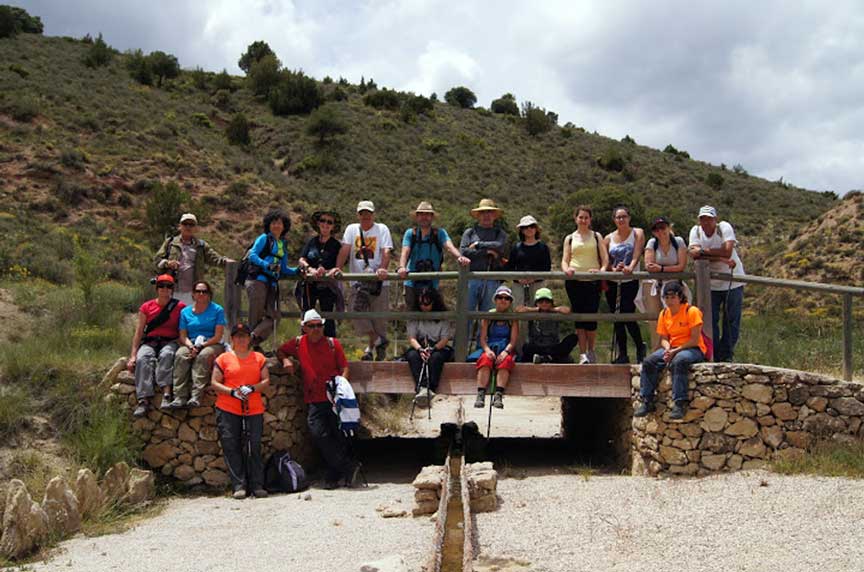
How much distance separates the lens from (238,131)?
135 ft

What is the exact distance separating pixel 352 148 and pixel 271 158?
15.3ft

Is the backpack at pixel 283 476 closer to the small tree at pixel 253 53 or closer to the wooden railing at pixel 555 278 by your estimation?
the wooden railing at pixel 555 278

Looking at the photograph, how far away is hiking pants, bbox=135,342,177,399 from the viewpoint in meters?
8.23

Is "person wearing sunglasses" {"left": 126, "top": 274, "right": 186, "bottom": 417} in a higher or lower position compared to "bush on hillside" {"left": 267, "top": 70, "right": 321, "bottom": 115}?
lower

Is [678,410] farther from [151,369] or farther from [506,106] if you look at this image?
[506,106]

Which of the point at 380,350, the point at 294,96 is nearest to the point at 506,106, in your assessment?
the point at 294,96

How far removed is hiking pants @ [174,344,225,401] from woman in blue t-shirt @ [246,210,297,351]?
65cm

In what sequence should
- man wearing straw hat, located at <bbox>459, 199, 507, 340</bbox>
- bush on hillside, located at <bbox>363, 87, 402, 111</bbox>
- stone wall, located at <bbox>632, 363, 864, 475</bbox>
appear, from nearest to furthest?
stone wall, located at <bbox>632, 363, 864, 475</bbox> → man wearing straw hat, located at <bbox>459, 199, 507, 340</bbox> → bush on hillside, located at <bbox>363, 87, 402, 111</bbox>

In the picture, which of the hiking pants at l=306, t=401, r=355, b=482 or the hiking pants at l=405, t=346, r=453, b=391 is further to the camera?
the hiking pants at l=405, t=346, r=453, b=391

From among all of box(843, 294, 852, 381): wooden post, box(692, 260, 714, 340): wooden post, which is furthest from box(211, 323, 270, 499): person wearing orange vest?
box(843, 294, 852, 381): wooden post

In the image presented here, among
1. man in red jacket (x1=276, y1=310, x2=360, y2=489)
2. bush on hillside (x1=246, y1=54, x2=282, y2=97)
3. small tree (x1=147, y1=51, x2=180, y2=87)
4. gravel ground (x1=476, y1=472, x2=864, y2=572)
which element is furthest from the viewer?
Result: bush on hillside (x1=246, y1=54, x2=282, y2=97)

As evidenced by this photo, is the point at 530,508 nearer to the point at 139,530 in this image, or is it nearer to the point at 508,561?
the point at 508,561

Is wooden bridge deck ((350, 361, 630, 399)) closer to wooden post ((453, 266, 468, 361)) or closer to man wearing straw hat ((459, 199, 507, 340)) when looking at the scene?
wooden post ((453, 266, 468, 361))

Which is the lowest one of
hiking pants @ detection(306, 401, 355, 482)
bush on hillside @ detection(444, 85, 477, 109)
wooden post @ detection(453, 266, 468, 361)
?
hiking pants @ detection(306, 401, 355, 482)
